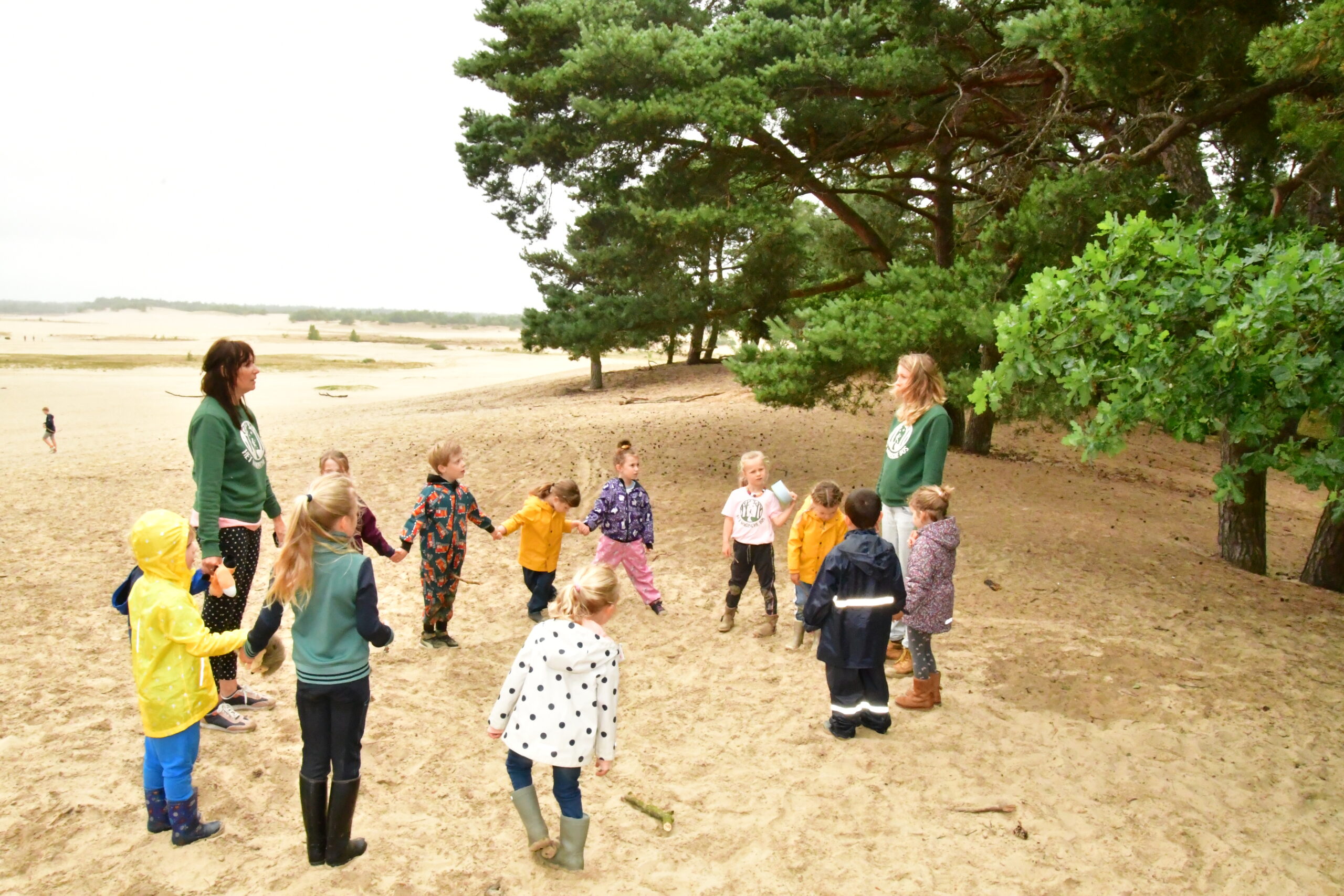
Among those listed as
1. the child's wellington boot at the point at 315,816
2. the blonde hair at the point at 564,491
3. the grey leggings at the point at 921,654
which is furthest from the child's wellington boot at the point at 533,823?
the blonde hair at the point at 564,491

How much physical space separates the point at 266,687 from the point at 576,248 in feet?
65.3

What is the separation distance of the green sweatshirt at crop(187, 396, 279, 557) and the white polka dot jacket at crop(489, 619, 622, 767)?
6.33 ft

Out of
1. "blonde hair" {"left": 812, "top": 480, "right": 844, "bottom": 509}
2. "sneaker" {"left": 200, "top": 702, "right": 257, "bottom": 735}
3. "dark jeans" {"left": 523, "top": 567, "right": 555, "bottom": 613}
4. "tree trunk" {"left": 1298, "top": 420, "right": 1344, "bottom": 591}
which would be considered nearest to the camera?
"sneaker" {"left": 200, "top": 702, "right": 257, "bottom": 735}

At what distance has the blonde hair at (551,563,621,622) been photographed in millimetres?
3494

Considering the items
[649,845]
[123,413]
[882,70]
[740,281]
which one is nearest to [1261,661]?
[649,845]

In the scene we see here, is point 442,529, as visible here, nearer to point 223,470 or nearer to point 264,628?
point 223,470

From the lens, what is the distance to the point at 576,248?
24.1 meters

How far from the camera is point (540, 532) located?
21.8 feet

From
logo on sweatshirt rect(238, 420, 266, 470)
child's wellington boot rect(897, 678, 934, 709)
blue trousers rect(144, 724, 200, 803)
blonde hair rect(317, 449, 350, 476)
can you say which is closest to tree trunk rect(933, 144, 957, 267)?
child's wellington boot rect(897, 678, 934, 709)

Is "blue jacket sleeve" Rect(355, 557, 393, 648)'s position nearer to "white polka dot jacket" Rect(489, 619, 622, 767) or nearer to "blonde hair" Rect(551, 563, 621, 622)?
"white polka dot jacket" Rect(489, 619, 622, 767)

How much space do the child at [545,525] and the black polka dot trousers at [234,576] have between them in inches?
80.1

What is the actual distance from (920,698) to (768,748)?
1116mm

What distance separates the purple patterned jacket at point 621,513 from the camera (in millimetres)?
6758

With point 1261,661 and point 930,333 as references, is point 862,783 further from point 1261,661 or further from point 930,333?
point 930,333
